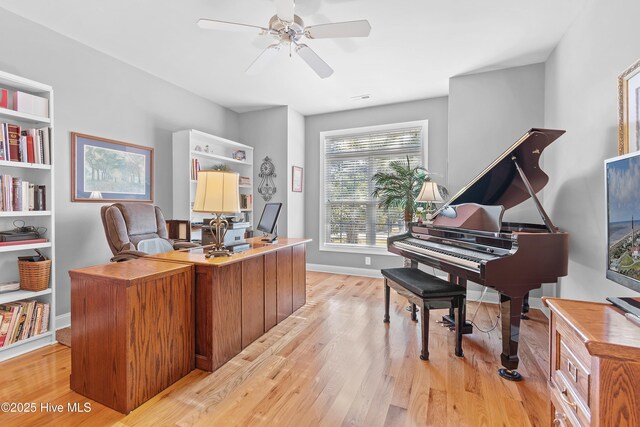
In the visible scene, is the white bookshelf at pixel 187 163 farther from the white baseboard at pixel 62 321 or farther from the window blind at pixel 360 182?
the window blind at pixel 360 182

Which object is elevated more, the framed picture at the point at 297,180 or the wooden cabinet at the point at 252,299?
the framed picture at the point at 297,180

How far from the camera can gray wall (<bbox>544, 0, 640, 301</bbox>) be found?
1848mm

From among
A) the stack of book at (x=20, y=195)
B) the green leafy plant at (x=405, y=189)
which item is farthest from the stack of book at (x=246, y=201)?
the stack of book at (x=20, y=195)

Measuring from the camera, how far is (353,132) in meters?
4.78

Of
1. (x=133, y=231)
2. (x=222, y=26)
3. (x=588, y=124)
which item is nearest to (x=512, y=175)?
(x=588, y=124)

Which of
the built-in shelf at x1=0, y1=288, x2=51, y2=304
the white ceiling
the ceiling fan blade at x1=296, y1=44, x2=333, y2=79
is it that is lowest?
the built-in shelf at x1=0, y1=288, x2=51, y2=304

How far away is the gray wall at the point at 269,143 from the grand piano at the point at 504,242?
2472 millimetres

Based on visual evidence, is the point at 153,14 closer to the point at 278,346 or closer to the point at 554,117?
the point at 278,346

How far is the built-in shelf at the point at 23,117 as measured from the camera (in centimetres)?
214

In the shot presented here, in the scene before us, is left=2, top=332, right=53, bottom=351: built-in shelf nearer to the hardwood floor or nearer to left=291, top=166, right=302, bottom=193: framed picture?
the hardwood floor

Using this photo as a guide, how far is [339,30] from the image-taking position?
2.10 meters

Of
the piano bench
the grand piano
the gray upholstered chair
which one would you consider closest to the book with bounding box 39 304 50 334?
the gray upholstered chair

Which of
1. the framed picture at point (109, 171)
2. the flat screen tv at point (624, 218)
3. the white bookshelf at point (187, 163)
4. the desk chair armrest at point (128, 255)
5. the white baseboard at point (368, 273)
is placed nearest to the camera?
the flat screen tv at point (624, 218)

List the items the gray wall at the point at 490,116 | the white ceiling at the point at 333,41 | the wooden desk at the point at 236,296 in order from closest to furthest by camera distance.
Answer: the wooden desk at the point at 236,296
the white ceiling at the point at 333,41
the gray wall at the point at 490,116
